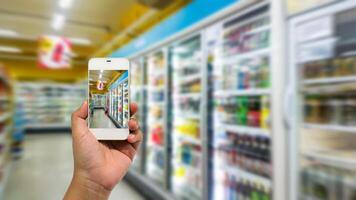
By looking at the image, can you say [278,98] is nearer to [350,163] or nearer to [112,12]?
[350,163]

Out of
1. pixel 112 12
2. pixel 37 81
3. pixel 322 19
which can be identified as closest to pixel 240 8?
pixel 322 19

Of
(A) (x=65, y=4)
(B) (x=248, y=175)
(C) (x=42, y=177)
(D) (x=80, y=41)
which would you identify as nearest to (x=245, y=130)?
(B) (x=248, y=175)

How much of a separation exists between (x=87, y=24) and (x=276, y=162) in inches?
312

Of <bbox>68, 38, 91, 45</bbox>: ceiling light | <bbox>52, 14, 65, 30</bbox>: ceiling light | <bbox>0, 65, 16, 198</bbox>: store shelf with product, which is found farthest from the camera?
<bbox>68, 38, 91, 45</bbox>: ceiling light

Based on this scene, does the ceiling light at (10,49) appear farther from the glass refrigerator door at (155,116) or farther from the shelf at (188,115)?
the shelf at (188,115)

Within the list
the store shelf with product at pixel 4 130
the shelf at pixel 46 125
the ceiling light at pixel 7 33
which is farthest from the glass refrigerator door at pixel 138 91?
the shelf at pixel 46 125

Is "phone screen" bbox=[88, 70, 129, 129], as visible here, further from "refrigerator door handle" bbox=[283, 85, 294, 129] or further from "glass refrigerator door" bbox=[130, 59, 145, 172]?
"glass refrigerator door" bbox=[130, 59, 145, 172]

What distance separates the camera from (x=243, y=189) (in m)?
2.52

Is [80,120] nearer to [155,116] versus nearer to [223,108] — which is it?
[223,108]

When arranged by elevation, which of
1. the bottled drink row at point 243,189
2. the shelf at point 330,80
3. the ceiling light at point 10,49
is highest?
the ceiling light at point 10,49

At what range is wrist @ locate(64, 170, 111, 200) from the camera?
0.77 meters

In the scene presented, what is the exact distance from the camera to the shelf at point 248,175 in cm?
225

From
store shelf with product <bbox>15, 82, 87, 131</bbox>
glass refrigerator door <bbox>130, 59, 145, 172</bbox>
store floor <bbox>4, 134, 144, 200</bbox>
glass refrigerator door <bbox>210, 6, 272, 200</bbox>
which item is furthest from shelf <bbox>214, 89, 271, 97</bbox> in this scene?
store shelf with product <bbox>15, 82, 87, 131</bbox>

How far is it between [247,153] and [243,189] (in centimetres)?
35
